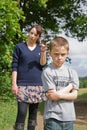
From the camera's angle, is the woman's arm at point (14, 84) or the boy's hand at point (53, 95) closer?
the boy's hand at point (53, 95)

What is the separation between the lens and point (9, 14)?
50.3ft

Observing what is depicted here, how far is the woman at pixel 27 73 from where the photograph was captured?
23.4 feet

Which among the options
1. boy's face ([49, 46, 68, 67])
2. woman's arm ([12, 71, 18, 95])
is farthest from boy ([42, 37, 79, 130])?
woman's arm ([12, 71, 18, 95])

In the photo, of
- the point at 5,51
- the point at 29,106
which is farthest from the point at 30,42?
the point at 5,51

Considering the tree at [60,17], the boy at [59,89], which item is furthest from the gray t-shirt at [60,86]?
the tree at [60,17]

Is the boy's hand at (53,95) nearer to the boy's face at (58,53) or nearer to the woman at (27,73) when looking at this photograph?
the boy's face at (58,53)

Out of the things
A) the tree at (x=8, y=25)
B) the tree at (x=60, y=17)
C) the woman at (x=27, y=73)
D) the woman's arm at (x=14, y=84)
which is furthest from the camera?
the tree at (x=60, y=17)

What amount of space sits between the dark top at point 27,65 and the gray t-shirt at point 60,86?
83.8 inches

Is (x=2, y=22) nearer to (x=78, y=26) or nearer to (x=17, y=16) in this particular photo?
(x=17, y=16)

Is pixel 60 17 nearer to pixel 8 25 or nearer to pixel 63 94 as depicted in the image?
pixel 8 25

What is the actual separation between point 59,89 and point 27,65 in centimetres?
222

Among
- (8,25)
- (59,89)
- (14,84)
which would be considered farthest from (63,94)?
(8,25)

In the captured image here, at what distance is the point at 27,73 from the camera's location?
7168 millimetres

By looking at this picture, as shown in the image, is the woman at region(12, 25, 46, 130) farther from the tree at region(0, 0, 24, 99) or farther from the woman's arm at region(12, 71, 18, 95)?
the tree at region(0, 0, 24, 99)
